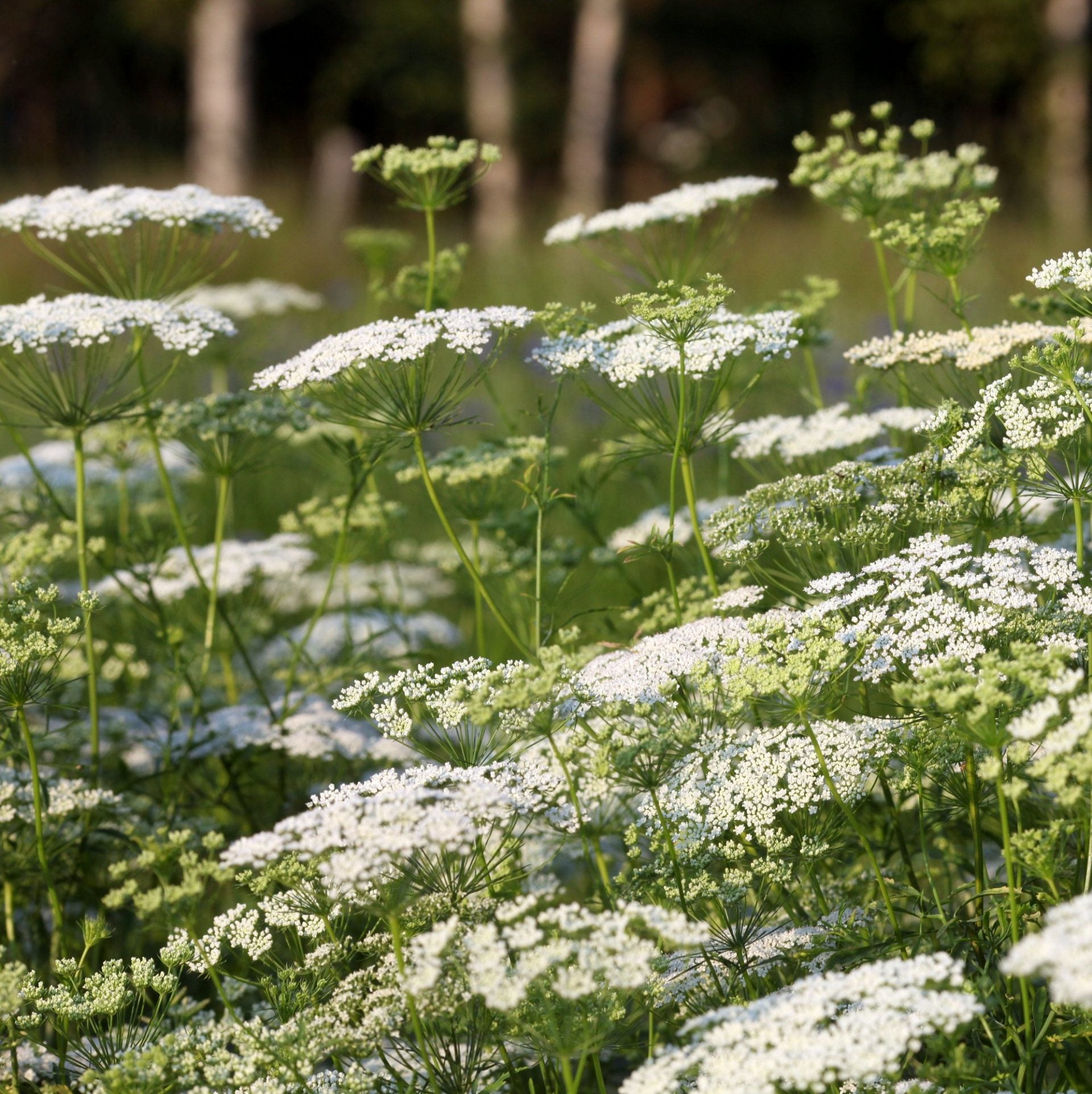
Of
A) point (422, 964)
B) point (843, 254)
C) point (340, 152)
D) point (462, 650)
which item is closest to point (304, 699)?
point (462, 650)

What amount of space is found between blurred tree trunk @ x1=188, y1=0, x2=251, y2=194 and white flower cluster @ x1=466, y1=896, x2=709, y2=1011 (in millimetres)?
21754

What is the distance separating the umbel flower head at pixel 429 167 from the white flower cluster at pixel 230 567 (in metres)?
1.67

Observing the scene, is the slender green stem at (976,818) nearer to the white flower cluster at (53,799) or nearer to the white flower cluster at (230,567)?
the white flower cluster at (53,799)

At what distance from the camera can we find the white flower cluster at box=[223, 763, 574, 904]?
245cm

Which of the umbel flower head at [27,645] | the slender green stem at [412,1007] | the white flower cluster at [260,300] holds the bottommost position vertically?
the slender green stem at [412,1007]

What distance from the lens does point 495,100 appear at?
25.5 m

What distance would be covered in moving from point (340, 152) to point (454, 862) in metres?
36.6

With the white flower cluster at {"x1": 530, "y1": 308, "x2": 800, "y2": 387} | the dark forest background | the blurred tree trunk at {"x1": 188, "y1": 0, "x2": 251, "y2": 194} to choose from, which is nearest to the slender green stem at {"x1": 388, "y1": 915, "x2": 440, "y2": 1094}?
the white flower cluster at {"x1": 530, "y1": 308, "x2": 800, "y2": 387}

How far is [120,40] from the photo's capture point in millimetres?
40219

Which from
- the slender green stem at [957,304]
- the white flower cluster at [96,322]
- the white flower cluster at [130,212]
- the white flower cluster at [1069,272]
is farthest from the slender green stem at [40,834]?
the slender green stem at [957,304]

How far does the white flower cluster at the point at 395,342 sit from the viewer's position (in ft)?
11.1

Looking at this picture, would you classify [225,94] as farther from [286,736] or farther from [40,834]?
[40,834]

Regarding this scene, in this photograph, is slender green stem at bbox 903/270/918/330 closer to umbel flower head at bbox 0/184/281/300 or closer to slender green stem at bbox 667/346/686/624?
slender green stem at bbox 667/346/686/624

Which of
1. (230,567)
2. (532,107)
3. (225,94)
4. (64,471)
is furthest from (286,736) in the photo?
(532,107)
